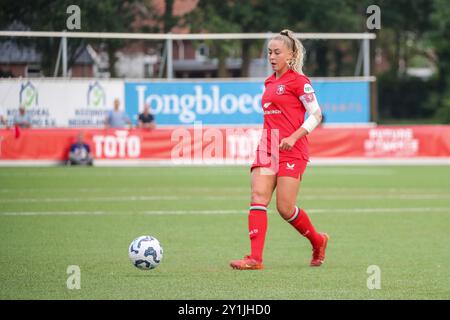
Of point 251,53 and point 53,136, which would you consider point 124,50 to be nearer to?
point 53,136

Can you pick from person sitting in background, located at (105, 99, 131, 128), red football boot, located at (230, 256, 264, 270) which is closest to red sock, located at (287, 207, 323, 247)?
red football boot, located at (230, 256, 264, 270)

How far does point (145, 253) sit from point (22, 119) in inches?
743

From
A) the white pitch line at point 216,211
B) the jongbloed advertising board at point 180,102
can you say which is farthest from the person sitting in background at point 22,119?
the white pitch line at point 216,211

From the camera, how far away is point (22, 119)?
28062 mm

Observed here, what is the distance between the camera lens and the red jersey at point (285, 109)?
10141mm

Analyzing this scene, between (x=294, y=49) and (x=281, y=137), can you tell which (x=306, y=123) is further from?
(x=294, y=49)

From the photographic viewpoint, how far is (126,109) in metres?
32.1

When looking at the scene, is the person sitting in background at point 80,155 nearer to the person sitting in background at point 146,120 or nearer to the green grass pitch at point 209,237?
the person sitting in background at point 146,120

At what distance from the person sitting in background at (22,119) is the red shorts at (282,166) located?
54.6 feet

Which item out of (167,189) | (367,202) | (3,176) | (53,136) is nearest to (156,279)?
(367,202)

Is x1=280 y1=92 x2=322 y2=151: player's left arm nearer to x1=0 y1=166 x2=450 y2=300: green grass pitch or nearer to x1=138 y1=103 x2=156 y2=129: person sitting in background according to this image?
x1=0 y1=166 x2=450 y2=300: green grass pitch

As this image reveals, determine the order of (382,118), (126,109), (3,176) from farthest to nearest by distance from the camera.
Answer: (382,118), (126,109), (3,176)

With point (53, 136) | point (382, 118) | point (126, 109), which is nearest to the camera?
point (53, 136)
